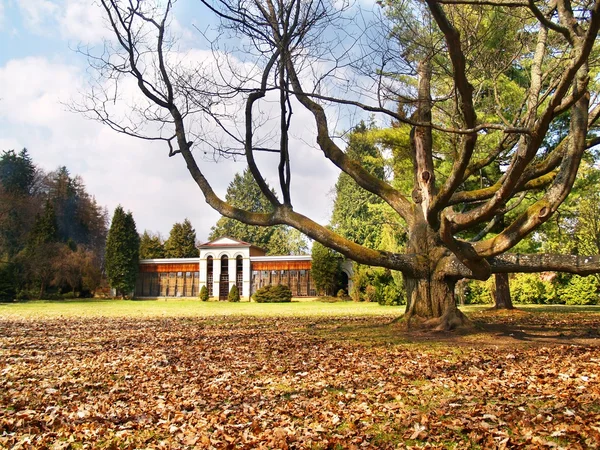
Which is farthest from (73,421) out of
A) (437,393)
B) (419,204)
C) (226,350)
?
(419,204)

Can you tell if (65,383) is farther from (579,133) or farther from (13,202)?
(13,202)

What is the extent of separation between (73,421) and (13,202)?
37666mm

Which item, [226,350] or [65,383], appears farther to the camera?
[226,350]

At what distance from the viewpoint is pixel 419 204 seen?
10.7 m

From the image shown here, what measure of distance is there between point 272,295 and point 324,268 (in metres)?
4.63

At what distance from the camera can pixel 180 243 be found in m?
47.0

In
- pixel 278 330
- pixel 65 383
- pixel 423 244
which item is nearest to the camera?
pixel 65 383

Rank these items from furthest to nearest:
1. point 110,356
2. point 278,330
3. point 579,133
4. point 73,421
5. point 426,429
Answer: point 278,330, point 110,356, point 579,133, point 73,421, point 426,429

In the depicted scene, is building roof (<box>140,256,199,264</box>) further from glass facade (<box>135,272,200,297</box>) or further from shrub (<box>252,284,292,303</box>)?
shrub (<box>252,284,292,303</box>)

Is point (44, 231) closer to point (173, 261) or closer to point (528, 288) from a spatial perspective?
point (173, 261)

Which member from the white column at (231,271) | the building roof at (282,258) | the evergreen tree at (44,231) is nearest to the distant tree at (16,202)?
the evergreen tree at (44,231)

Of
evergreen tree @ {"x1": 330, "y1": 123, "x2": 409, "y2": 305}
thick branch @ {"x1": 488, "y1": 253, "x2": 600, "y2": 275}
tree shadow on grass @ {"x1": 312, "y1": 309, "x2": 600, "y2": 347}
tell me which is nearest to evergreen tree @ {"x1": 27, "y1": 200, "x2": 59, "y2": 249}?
evergreen tree @ {"x1": 330, "y1": 123, "x2": 409, "y2": 305}

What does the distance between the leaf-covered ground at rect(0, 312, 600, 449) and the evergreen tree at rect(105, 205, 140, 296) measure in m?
29.8

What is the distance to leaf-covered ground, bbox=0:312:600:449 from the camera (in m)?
3.67
